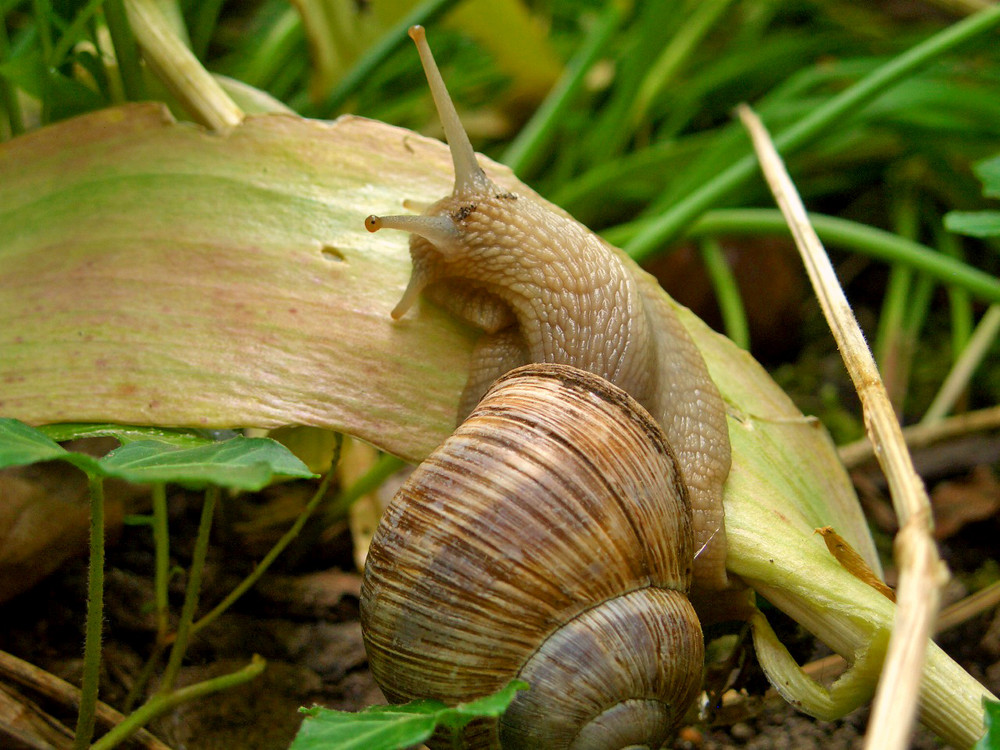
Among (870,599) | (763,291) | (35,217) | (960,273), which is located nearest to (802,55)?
(763,291)

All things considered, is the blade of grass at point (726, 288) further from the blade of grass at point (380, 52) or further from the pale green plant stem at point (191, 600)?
the pale green plant stem at point (191, 600)

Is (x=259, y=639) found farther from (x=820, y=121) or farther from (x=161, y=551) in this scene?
(x=820, y=121)

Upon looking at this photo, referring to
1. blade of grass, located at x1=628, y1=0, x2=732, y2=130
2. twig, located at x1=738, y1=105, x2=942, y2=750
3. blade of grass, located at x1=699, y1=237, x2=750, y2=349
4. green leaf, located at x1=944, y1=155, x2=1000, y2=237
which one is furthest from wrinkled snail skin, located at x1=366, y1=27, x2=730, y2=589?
blade of grass, located at x1=628, y1=0, x2=732, y2=130

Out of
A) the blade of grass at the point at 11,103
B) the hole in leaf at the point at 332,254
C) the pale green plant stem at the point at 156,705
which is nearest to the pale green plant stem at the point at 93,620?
the pale green plant stem at the point at 156,705

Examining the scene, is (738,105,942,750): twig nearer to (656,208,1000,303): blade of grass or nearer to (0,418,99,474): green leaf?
(656,208,1000,303): blade of grass

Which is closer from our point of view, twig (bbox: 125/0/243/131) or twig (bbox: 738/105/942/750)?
twig (bbox: 738/105/942/750)

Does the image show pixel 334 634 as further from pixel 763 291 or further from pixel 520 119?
pixel 520 119
